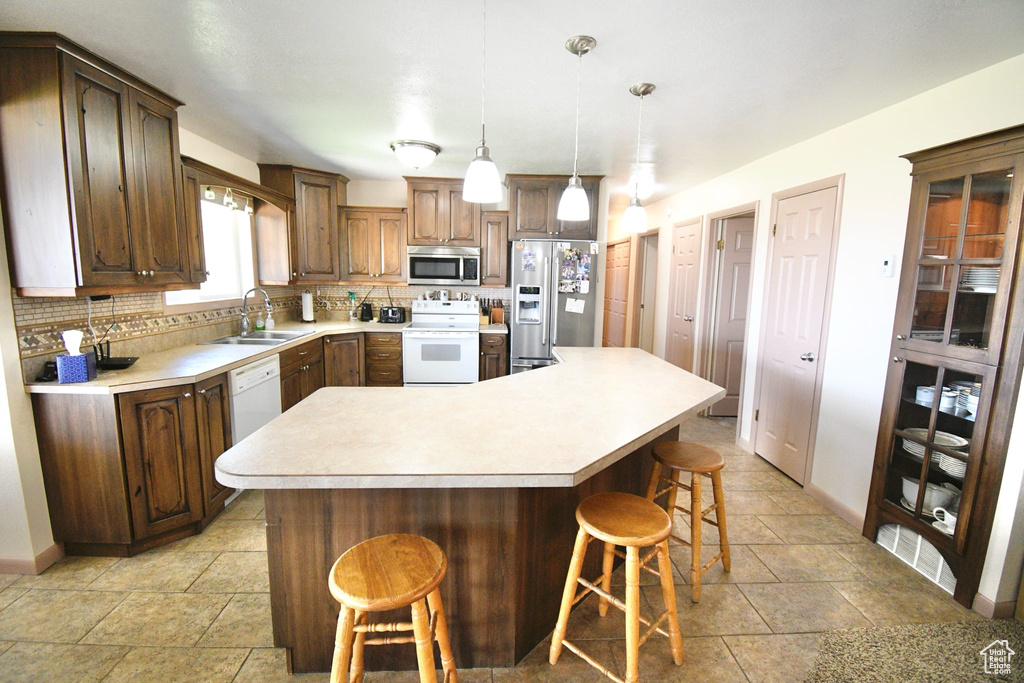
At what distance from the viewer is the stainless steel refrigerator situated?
439 cm

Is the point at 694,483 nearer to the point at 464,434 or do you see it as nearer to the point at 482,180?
the point at 464,434

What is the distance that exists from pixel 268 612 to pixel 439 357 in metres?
2.75

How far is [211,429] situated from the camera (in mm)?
2465

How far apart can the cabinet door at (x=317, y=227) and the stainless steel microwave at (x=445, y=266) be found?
0.81 m

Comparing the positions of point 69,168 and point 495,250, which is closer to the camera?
point 69,168

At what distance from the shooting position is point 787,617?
6.15 feet

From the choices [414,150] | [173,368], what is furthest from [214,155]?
[173,368]

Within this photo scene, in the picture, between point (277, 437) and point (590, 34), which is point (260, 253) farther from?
point (590, 34)

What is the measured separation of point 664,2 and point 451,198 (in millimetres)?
3237

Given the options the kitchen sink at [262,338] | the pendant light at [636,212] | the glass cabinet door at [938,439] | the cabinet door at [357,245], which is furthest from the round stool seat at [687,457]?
the cabinet door at [357,245]

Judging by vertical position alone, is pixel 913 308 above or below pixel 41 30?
below

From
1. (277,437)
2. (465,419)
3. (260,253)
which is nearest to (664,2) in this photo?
(465,419)

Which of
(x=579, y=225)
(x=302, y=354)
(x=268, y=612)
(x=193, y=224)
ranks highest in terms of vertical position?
(x=579, y=225)

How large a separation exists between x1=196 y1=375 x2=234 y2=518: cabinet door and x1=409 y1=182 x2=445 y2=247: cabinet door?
2.54 meters
